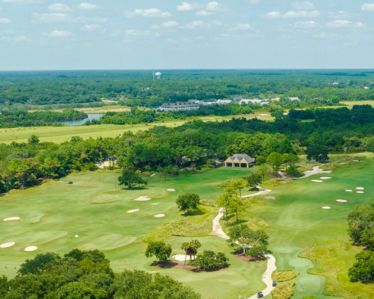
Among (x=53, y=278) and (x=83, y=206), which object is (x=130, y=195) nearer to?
(x=83, y=206)

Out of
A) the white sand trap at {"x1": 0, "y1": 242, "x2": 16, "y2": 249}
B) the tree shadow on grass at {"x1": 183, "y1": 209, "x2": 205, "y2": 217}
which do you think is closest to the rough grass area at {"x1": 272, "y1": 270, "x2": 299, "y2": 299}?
the tree shadow on grass at {"x1": 183, "y1": 209, "x2": 205, "y2": 217}

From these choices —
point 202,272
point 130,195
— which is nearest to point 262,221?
point 202,272

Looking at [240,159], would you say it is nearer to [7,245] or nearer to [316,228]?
[316,228]

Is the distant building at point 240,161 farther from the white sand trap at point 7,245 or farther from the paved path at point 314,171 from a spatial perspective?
the white sand trap at point 7,245

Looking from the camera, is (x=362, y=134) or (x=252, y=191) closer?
(x=252, y=191)

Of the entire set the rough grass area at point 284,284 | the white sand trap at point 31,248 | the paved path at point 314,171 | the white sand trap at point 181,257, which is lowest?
the white sand trap at point 31,248

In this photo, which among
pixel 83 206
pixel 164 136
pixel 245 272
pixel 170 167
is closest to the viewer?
pixel 245 272

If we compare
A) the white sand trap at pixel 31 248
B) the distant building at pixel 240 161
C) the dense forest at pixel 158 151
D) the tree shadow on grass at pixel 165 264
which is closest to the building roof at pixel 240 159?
the distant building at pixel 240 161
